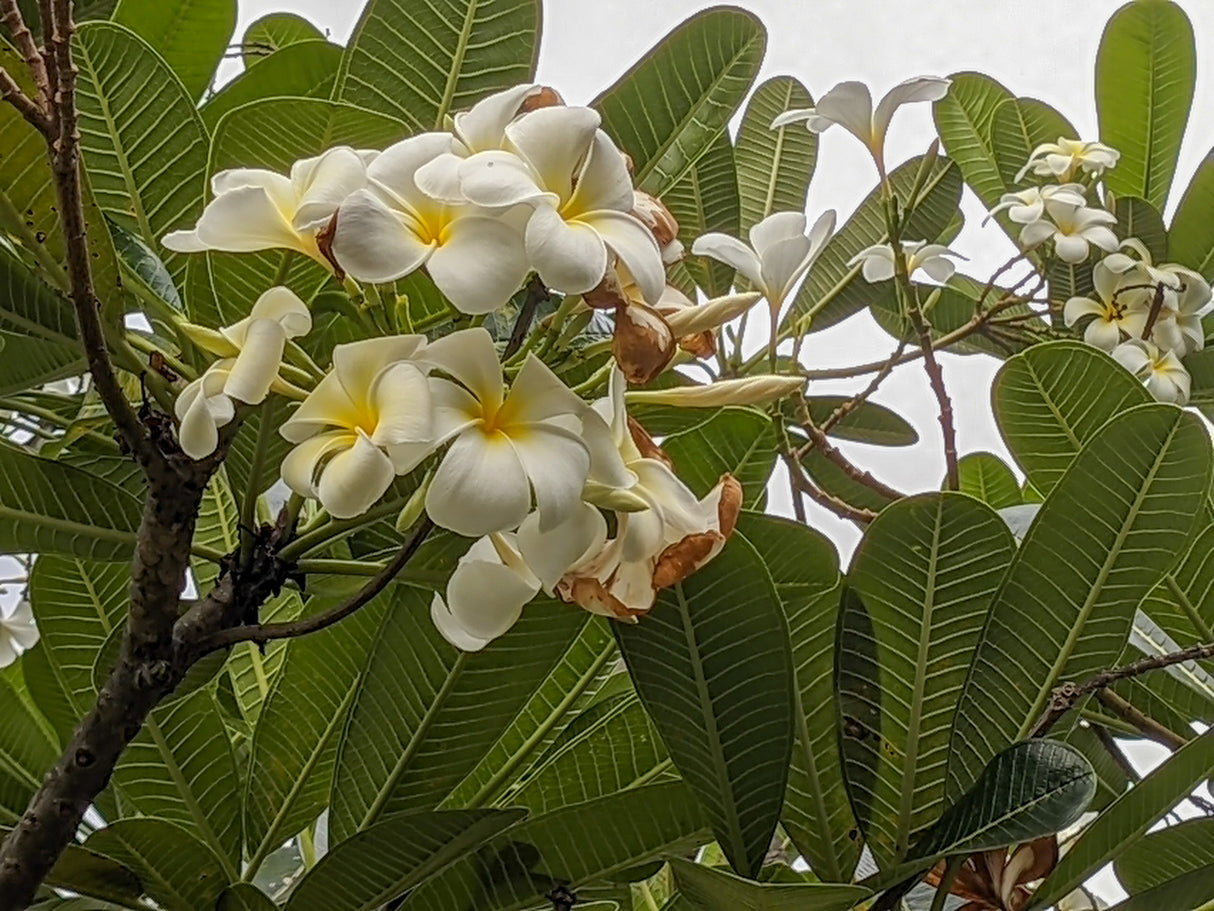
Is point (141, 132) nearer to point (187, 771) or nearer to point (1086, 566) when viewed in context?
point (187, 771)

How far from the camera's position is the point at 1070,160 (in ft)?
3.92

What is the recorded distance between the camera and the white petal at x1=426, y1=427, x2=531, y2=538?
38 cm

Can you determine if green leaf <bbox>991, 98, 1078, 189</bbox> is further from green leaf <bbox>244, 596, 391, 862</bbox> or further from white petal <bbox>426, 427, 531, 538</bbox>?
white petal <bbox>426, 427, 531, 538</bbox>

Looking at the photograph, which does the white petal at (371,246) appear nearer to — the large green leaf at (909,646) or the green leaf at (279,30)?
the large green leaf at (909,646)

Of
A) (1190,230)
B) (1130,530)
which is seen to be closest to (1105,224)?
(1190,230)

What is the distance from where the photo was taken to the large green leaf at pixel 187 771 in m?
0.65

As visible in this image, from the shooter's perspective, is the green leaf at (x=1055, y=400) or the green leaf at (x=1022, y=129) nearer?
the green leaf at (x=1055, y=400)

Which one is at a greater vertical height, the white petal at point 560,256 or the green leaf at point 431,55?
the green leaf at point 431,55

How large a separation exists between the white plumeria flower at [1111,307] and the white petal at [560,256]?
853 mm

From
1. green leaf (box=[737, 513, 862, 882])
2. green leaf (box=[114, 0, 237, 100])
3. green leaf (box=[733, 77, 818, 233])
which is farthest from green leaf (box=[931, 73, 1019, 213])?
green leaf (box=[737, 513, 862, 882])

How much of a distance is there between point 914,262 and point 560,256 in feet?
2.10

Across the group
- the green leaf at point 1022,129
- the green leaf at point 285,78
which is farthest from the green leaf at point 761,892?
the green leaf at point 1022,129

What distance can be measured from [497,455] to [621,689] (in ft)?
1.36

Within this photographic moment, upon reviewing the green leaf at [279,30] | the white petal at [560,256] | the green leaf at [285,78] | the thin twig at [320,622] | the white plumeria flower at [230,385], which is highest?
the green leaf at [279,30]
